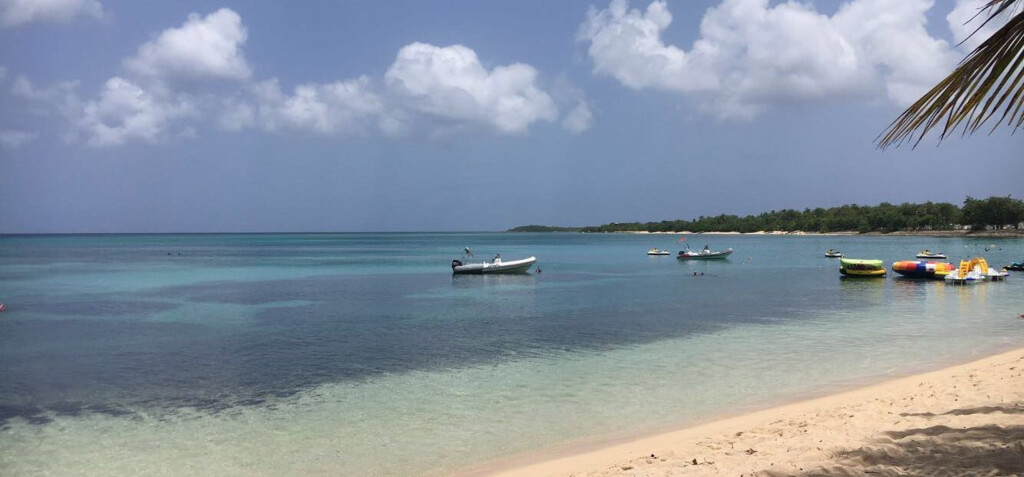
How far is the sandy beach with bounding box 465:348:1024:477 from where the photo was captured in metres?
6.20

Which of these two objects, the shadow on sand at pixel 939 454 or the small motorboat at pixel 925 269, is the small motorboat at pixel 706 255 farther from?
the shadow on sand at pixel 939 454

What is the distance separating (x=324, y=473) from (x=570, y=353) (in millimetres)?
8763

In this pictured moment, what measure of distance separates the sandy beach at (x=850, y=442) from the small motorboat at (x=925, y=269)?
32.1 meters

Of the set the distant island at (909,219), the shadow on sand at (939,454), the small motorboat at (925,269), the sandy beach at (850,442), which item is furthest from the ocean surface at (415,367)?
the distant island at (909,219)

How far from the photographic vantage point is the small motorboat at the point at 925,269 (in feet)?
124

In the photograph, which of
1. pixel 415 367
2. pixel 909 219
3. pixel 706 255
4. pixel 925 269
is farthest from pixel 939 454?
pixel 909 219

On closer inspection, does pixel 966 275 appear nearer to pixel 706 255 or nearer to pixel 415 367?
pixel 706 255

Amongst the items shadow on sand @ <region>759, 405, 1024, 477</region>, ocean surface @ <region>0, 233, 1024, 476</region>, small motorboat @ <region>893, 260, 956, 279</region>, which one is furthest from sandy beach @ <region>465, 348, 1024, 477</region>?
small motorboat @ <region>893, 260, 956, 279</region>

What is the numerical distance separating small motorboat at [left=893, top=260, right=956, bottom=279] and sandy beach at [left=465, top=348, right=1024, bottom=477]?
1264 inches

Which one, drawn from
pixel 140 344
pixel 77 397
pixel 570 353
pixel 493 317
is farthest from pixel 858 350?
pixel 140 344

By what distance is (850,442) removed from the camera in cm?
721

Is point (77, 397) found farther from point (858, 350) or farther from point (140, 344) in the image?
point (858, 350)

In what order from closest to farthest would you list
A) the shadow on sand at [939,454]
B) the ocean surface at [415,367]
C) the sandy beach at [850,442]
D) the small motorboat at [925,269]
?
1. the shadow on sand at [939,454]
2. the sandy beach at [850,442]
3. the ocean surface at [415,367]
4. the small motorboat at [925,269]

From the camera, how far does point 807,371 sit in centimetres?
1329
